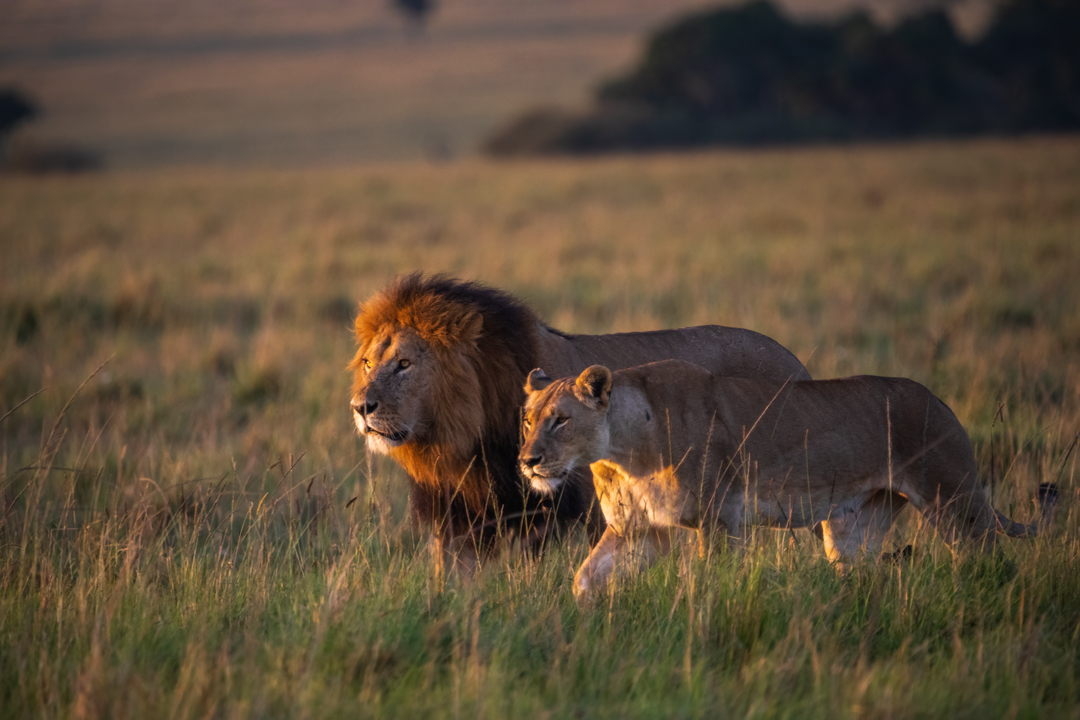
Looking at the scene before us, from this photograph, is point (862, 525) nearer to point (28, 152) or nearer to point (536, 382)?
point (536, 382)

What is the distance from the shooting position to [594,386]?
398 centimetres

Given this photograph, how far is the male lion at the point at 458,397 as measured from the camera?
15.5ft

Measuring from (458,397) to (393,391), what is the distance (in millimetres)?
312

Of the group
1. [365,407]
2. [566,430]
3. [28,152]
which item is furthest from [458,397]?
[28,152]

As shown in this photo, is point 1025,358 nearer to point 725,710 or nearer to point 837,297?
point 837,297

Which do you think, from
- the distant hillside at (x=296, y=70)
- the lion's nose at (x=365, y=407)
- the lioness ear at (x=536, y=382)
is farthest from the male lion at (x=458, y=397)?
the distant hillside at (x=296, y=70)

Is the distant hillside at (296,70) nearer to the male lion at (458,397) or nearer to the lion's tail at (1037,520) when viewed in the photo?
the male lion at (458,397)

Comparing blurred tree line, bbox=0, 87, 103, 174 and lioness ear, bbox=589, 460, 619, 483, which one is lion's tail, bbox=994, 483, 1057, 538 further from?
blurred tree line, bbox=0, 87, 103, 174

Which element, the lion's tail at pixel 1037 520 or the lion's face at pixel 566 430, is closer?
the lion's face at pixel 566 430

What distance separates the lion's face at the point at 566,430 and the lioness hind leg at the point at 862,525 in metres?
1.27

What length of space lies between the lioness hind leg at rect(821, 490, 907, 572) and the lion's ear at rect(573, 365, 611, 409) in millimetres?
1303

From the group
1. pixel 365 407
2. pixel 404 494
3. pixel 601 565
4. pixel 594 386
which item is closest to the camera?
pixel 594 386

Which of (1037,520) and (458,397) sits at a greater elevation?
(458,397)

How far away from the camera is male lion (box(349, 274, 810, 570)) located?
4.73m
